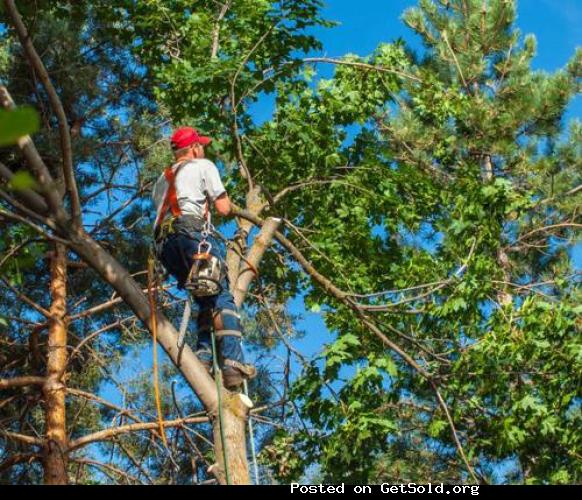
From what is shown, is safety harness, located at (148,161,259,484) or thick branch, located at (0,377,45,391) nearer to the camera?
safety harness, located at (148,161,259,484)

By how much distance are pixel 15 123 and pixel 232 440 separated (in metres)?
3.50

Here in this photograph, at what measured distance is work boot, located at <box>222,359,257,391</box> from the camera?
5141 millimetres

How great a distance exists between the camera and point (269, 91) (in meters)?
7.04

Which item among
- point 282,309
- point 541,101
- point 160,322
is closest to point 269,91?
point 160,322

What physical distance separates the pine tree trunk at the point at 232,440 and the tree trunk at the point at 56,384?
169 inches

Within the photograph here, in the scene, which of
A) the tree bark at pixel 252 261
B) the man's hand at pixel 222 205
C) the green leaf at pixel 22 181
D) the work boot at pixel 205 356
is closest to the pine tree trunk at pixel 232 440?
the work boot at pixel 205 356

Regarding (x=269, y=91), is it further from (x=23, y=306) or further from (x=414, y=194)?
(x=23, y=306)

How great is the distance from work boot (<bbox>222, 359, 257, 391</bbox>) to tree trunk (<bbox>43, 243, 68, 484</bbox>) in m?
4.12

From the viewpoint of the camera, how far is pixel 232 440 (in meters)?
4.89

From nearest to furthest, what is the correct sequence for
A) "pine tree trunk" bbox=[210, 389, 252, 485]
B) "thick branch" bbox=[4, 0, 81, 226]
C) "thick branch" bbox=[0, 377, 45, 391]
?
"thick branch" bbox=[4, 0, 81, 226] < "pine tree trunk" bbox=[210, 389, 252, 485] < "thick branch" bbox=[0, 377, 45, 391]

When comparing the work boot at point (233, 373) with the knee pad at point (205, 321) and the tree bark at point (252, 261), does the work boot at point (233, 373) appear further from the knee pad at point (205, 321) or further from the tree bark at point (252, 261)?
the tree bark at point (252, 261)

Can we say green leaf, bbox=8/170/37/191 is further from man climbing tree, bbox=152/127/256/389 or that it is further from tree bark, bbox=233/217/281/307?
tree bark, bbox=233/217/281/307

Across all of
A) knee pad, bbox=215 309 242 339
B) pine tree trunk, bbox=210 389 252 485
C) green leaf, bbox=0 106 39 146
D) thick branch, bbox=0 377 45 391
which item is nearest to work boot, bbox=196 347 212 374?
knee pad, bbox=215 309 242 339

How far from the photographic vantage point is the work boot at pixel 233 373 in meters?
5.14
